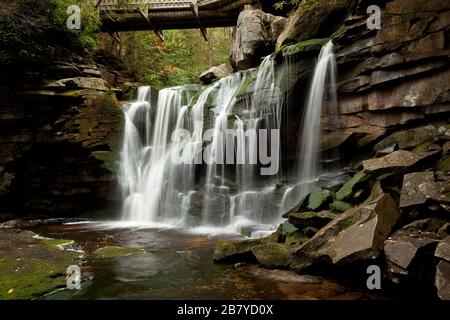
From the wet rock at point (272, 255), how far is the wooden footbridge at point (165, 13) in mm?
15300

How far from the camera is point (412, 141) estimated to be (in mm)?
7961

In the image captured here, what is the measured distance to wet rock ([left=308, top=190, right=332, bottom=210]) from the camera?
23.3 ft

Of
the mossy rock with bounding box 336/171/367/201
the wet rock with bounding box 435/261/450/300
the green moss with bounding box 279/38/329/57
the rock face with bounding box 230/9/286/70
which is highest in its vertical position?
the rock face with bounding box 230/9/286/70

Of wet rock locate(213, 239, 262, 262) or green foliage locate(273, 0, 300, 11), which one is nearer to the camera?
wet rock locate(213, 239, 262, 262)

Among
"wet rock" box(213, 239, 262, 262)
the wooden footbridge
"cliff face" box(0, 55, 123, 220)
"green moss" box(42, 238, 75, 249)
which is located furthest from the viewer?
the wooden footbridge

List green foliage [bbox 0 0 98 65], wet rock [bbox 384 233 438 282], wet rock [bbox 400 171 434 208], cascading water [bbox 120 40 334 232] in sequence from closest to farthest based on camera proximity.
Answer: wet rock [bbox 384 233 438 282] → wet rock [bbox 400 171 434 208] → cascading water [bbox 120 40 334 232] → green foliage [bbox 0 0 98 65]

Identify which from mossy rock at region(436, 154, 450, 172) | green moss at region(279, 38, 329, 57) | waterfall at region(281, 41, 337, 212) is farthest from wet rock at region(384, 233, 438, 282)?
green moss at region(279, 38, 329, 57)

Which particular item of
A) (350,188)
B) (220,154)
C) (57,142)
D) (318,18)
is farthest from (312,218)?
(57,142)

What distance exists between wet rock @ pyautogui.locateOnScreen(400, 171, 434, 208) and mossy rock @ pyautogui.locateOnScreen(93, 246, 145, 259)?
5.33 m

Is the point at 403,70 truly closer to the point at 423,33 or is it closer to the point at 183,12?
the point at 423,33

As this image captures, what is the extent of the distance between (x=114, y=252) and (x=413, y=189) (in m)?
5.90

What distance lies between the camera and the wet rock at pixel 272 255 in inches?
230

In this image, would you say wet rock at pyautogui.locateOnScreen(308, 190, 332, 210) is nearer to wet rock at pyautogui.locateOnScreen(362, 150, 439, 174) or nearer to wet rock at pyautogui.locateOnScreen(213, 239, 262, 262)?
wet rock at pyautogui.locateOnScreen(362, 150, 439, 174)

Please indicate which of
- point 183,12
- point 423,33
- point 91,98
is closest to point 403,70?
point 423,33
